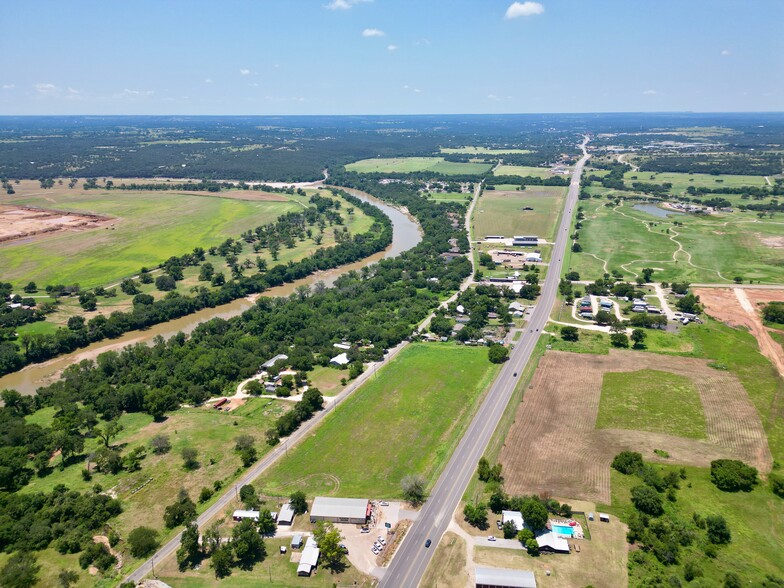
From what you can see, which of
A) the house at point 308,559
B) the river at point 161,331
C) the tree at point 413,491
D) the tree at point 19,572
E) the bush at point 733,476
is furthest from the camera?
the river at point 161,331

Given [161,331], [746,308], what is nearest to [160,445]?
[161,331]

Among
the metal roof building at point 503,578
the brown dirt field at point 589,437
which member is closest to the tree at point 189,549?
the metal roof building at point 503,578

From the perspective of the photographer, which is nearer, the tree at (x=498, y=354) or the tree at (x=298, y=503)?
the tree at (x=298, y=503)

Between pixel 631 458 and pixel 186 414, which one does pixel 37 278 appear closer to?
pixel 186 414

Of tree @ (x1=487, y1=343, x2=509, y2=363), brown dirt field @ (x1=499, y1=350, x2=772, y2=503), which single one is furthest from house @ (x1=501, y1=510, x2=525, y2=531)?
tree @ (x1=487, y1=343, x2=509, y2=363)

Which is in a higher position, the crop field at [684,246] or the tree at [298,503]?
the crop field at [684,246]

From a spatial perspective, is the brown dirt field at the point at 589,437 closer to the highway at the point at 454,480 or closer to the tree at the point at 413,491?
the highway at the point at 454,480

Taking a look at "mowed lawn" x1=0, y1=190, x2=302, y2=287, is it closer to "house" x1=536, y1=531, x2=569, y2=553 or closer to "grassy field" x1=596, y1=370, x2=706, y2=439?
"grassy field" x1=596, y1=370, x2=706, y2=439
